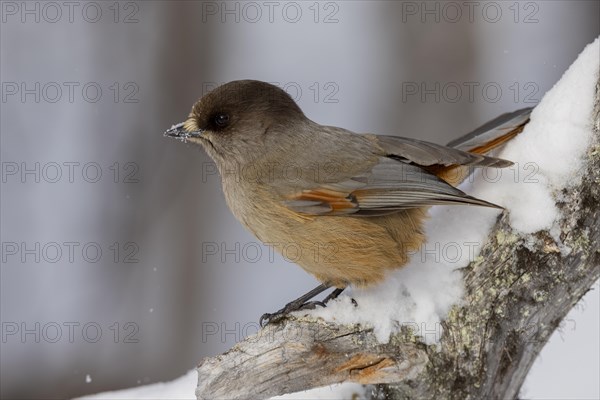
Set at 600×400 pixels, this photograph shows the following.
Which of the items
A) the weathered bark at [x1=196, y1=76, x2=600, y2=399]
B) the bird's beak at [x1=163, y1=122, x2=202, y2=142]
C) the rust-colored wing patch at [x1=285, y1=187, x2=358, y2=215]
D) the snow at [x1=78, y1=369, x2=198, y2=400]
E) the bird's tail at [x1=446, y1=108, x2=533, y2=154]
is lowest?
the snow at [x1=78, y1=369, x2=198, y2=400]

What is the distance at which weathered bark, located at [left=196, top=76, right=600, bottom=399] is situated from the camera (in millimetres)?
3705

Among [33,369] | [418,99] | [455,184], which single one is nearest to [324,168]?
[455,184]

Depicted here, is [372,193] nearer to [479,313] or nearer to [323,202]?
[323,202]

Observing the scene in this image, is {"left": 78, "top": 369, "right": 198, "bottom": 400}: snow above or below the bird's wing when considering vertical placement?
below

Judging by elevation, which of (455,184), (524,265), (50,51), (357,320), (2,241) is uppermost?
(50,51)

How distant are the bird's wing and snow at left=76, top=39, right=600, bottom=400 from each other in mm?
274

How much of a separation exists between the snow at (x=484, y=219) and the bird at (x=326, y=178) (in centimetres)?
14

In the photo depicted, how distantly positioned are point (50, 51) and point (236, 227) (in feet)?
9.82

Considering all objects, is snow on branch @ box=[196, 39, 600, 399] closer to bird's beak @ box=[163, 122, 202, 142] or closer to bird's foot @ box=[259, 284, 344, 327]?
bird's foot @ box=[259, 284, 344, 327]

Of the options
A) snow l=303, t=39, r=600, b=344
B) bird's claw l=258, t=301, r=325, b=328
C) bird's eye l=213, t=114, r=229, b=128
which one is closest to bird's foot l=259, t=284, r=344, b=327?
bird's claw l=258, t=301, r=325, b=328

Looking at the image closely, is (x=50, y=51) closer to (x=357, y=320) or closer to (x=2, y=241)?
(x=2, y=241)

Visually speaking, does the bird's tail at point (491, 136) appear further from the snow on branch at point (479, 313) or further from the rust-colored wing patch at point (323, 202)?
the rust-colored wing patch at point (323, 202)

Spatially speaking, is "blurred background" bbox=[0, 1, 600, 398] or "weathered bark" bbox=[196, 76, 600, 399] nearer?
"weathered bark" bbox=[196, 76, 600, 399]

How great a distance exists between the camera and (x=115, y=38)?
8750mm
